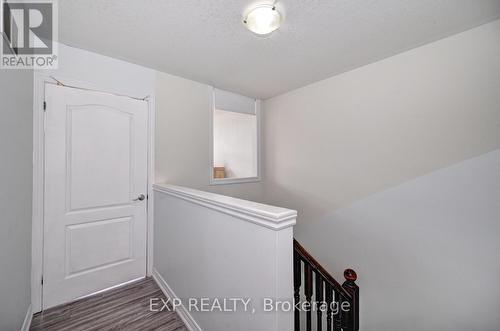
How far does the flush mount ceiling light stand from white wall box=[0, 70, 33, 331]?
151 cm

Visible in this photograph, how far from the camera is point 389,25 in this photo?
1599mm

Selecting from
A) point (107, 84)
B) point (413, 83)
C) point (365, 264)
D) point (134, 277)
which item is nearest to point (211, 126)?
point (107, 84)

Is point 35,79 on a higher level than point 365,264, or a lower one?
higher

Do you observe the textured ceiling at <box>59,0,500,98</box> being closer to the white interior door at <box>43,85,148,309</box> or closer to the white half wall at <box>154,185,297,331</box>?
the white interior door at <box>43,85,148,309</box>

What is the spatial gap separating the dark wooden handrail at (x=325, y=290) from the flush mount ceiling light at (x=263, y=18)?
150cm

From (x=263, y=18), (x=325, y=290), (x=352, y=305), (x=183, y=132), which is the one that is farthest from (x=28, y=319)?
(x=263, y=18)

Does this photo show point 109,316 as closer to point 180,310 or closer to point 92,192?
point 180,310

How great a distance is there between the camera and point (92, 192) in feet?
6.39

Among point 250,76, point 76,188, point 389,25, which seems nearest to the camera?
point 389,25

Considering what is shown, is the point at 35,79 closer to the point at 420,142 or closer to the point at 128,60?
the point at 128,60

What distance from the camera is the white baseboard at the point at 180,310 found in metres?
1.54

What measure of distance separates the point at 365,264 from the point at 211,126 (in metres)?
2.56

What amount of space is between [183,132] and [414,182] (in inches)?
102

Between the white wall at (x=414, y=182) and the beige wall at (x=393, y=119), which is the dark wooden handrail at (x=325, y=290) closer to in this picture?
the white wall at (x=414, y=182)
